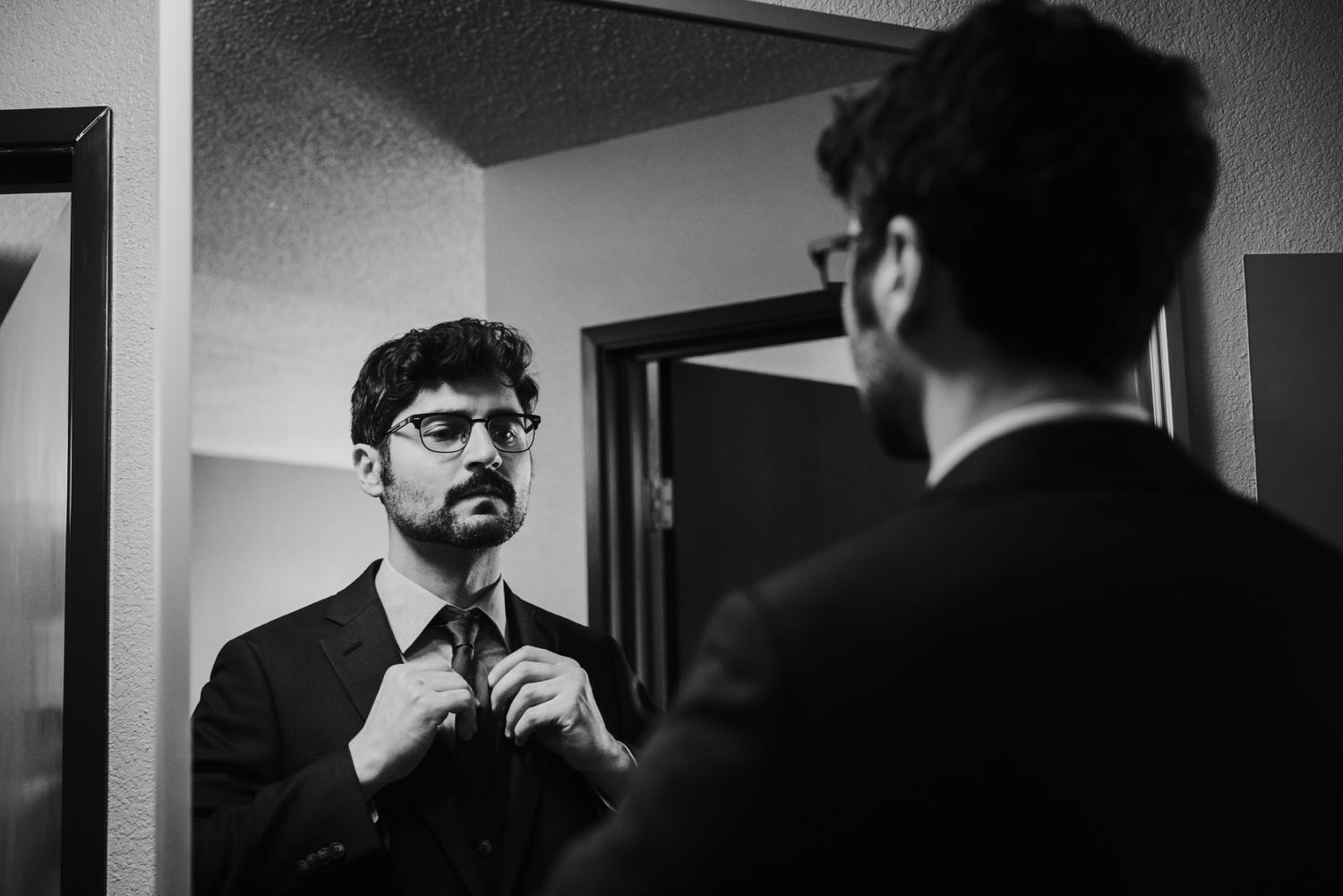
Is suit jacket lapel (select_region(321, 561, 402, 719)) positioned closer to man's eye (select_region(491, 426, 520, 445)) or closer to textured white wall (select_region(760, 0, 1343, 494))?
man's eye (select_region(491, 426, 520, 445))

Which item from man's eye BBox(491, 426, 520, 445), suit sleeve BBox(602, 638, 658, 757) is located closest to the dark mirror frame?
man's eye BBox(491, 426, 520, 445)

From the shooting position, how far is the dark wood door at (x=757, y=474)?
1.40 meters

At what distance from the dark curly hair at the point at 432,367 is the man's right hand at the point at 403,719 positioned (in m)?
0.23

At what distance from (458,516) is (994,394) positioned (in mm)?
737

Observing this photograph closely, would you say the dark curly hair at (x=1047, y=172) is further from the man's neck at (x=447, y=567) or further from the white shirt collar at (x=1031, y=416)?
the man's neck at (x=447, y=567)

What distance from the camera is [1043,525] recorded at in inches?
22.9

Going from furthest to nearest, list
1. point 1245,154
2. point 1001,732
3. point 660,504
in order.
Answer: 1. point 1245,154
2. point 660,504
3. point 1001,732

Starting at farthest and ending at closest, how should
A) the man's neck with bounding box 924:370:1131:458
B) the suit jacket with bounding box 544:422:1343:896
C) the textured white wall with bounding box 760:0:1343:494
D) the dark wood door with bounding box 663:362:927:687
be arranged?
the textured white wall with bounding box 760:0:1343:494 < the dark wood door with bounding box 663:362:927:687 < the man's neck with bounding box 924:370:1131:458 < the suit jacket with bounding box 544:422:1343:896

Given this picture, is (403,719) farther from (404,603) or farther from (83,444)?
(83,444)

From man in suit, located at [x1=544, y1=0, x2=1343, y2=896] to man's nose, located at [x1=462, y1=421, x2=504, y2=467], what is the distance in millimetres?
721

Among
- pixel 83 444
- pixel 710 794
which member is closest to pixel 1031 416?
pixel 710 794

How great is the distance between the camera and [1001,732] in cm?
55

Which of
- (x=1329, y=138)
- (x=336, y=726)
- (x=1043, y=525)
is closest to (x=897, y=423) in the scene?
(x=1043, y=525)

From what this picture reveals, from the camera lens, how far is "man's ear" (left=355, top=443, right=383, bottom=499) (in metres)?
1.27
